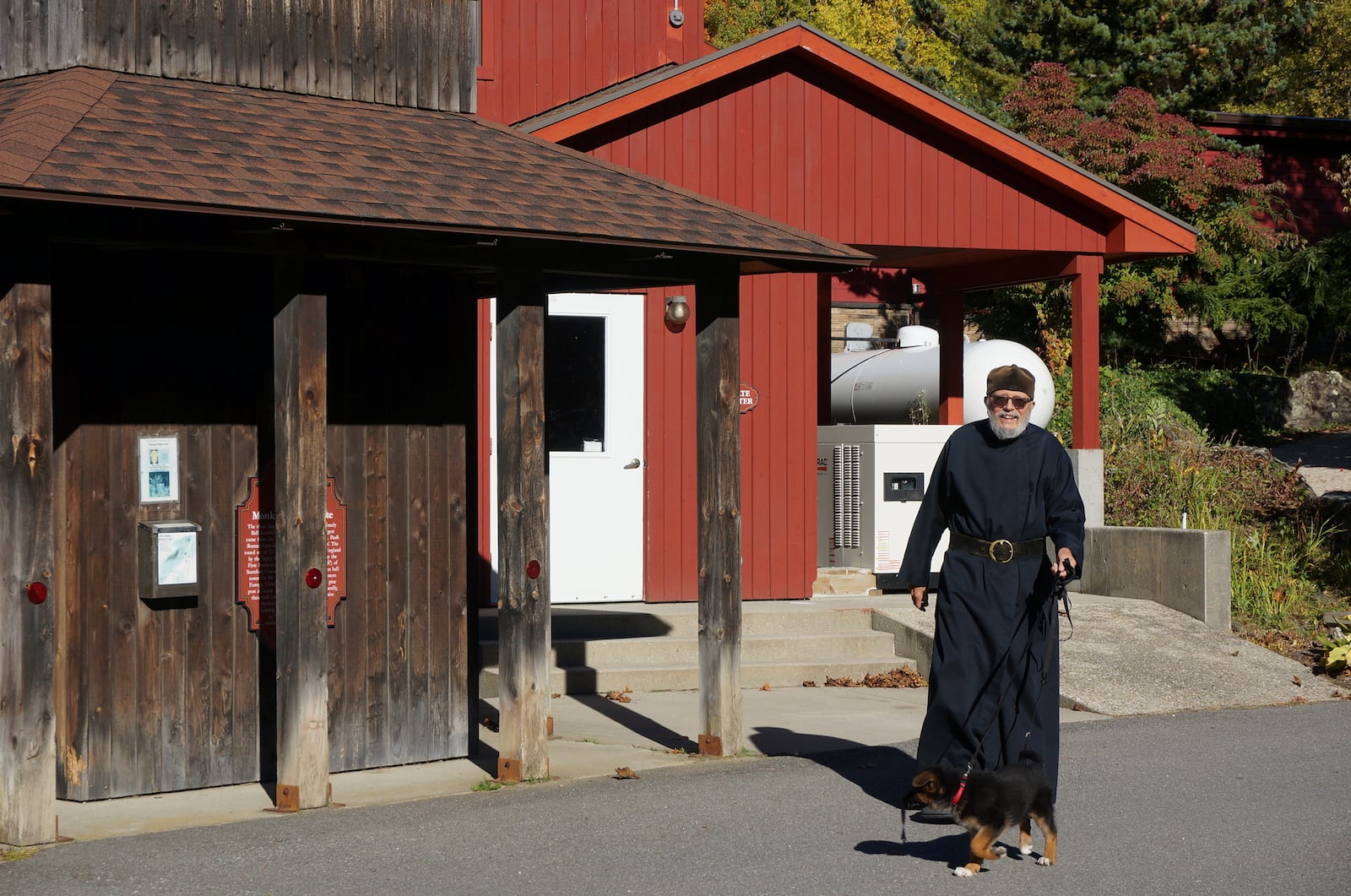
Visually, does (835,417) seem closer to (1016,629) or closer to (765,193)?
(765,193)

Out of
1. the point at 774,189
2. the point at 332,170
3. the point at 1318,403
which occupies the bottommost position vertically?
the point at 1318,403

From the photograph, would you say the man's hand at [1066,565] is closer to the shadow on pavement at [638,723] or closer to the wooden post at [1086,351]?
the shadow on pavement at [638,723]

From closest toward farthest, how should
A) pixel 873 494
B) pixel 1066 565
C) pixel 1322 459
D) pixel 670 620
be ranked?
pixel 1066 565, pixel 670 620, pixel 873 494, pixel 1322 459

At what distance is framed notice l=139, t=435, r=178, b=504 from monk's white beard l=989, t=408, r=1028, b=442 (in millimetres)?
3781

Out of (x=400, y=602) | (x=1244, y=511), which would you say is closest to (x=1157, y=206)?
(x=1244, y=511)

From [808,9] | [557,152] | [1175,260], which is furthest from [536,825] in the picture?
[808,9]

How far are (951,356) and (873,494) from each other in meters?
3.45

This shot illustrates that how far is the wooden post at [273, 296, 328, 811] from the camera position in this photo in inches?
275

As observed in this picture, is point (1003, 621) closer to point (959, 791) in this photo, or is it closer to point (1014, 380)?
point (1014, 380)

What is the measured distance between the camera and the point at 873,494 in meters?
13.5

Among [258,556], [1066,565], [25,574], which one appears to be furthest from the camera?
[258,556]

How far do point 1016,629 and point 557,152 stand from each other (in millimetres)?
3564

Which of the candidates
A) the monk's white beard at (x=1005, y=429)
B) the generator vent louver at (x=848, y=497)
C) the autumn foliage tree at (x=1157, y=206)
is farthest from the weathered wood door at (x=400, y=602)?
the autumn foliage tree at (x=1157, y=206)

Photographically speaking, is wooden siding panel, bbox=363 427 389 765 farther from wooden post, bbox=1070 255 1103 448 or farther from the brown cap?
wooden post, bbox=1070 255 1103 448
